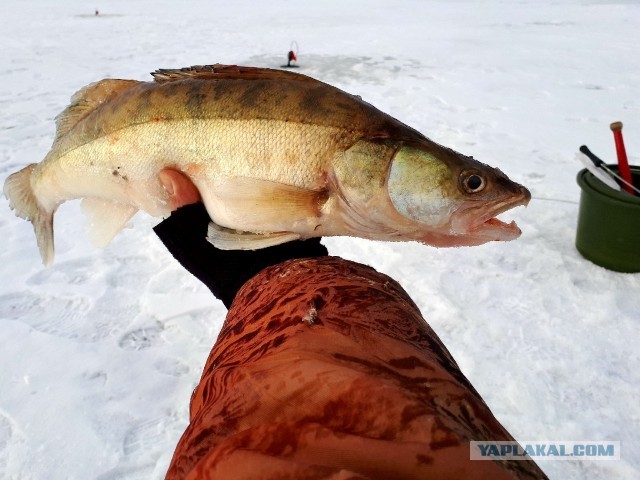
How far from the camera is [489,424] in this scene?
851mm

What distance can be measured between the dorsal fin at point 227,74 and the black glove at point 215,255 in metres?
0.54

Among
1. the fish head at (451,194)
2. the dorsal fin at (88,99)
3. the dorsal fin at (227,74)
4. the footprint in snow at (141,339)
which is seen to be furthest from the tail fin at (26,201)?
the fish head at (451,194)

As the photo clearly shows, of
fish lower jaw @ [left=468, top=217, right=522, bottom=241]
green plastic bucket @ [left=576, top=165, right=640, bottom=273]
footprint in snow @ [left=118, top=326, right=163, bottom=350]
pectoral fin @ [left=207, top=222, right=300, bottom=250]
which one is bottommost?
footprint in snow @ [left=118, top=326, right=163, bottom=350]

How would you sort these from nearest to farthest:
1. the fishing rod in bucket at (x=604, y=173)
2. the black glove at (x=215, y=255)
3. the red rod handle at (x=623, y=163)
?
the black glove at (x=215, y=255)
the red rod handle at (x=623, y=163)
the fishing rod in bucket at (x=604, y=173)

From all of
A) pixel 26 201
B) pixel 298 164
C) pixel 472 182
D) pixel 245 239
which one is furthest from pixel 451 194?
pixel 26 201

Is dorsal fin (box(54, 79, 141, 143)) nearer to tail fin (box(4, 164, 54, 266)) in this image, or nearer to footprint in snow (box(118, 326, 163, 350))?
tail fin (box(4, 164, 54, 266))

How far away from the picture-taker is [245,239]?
1795 mm

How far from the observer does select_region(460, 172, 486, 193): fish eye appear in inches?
64.9

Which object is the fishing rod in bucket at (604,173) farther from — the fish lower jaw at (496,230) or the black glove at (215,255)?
the black glove at (215,255)

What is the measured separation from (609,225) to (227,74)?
108 inches

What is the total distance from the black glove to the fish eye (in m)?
0.72

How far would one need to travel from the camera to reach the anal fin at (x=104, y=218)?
2.22 m

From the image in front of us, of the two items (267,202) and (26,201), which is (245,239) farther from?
(26,201)


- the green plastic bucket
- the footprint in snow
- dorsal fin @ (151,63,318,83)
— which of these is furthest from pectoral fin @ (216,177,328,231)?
the green plastic bucket
